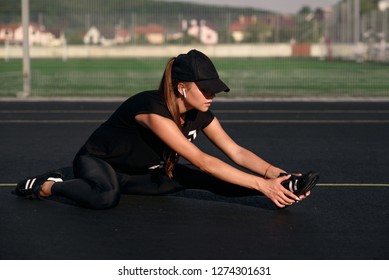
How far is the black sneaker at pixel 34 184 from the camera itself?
765cm

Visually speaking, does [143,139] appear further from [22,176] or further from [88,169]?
[22,176]

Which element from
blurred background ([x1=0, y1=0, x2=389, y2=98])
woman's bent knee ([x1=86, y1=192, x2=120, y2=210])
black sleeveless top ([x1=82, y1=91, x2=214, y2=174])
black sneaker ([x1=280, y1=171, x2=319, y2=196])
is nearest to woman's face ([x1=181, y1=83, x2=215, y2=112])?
black sleeveless top ([x1=82, y1=91, x2=214, y2=174])

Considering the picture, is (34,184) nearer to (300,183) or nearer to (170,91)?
(170,91)

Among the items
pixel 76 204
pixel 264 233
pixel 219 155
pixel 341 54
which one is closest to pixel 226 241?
pixel 264 233

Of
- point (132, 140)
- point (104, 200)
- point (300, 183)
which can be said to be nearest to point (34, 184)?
point (104, 200)

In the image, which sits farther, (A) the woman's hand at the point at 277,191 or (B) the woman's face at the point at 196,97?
(B) the woman's face at the point at 196,97

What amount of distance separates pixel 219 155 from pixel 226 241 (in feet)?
16.0

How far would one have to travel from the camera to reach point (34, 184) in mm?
7742

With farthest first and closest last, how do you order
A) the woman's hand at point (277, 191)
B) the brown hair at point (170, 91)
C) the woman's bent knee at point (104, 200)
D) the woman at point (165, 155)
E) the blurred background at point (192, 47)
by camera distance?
the blurred background at point (192, 47) → the woman's bent knee at point (104, 200) → the brown hair at point (170, 91) → the woman at point (165, 155) → the woman's hand at point (277, 191)

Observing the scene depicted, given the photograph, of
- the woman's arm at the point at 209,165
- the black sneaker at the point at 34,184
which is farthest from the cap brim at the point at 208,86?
the black sneaker at the point at 34,184

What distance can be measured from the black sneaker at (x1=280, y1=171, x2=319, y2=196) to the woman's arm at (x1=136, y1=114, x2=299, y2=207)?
64 mm

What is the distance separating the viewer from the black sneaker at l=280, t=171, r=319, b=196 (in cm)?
665

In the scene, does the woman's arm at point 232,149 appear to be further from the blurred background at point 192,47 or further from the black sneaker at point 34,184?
the blurred background at point 192,47

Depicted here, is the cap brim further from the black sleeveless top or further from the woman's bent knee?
the woman's bent knee
